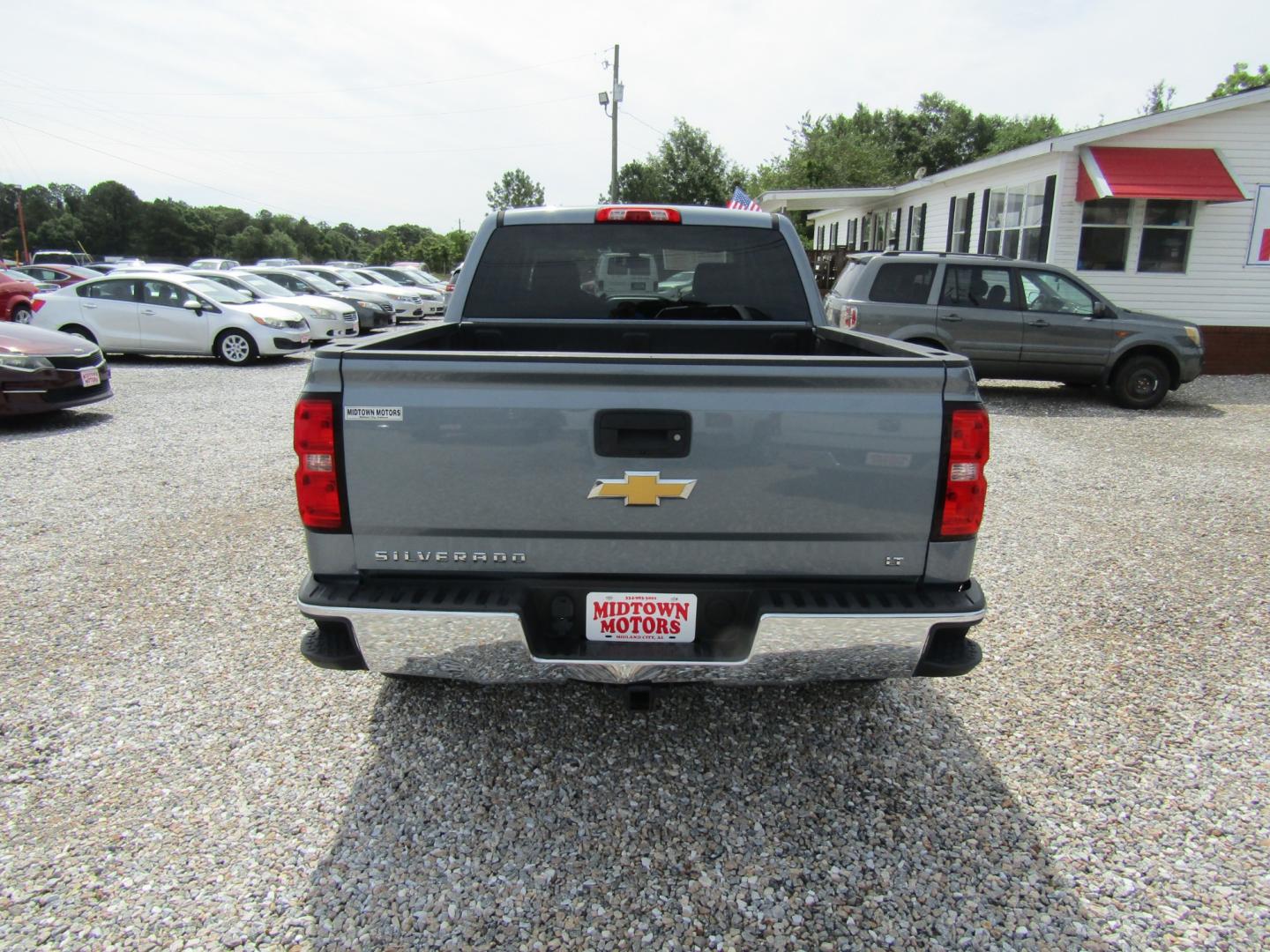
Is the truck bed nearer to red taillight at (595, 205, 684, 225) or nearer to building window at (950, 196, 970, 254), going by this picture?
red taillight at (595, 205, 684, 225)

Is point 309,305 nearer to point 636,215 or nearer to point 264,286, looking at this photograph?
point 264,286

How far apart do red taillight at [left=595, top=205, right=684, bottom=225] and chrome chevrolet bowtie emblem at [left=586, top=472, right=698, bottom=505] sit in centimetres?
197

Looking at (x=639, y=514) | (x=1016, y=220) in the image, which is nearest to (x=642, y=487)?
(x=639, y=514)

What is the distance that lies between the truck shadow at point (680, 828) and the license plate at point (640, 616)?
67 cm

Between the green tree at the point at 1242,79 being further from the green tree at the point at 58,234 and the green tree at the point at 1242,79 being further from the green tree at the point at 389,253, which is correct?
the green tree at the point at 58,234

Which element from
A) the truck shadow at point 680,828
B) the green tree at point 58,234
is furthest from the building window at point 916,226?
the green tree at point 58,234

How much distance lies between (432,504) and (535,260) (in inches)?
79.4

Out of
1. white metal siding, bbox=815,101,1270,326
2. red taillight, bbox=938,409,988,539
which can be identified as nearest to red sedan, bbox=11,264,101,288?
white metal siding, bbox=815,101,1270,326

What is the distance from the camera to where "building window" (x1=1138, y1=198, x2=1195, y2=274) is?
13820 millimetres

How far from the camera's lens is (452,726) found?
3.22 metres

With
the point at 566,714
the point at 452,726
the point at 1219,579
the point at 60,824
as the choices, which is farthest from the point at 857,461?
the point at 1219,579

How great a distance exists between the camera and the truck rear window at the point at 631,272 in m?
4.02

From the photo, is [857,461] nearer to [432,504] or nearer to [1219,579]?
[432,504]

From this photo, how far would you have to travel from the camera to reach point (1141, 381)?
430 inches
